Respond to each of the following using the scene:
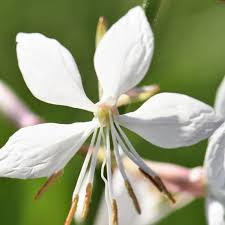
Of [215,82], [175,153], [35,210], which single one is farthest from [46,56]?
[215,82]

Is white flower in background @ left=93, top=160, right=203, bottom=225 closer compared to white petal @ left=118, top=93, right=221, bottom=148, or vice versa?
white petal @ left=118, top=93, right=221, bottom=148

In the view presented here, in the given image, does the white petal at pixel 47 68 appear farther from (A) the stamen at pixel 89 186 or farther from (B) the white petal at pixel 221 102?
(B) the white petal at pixel 221 102

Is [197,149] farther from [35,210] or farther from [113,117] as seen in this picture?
[113,117]

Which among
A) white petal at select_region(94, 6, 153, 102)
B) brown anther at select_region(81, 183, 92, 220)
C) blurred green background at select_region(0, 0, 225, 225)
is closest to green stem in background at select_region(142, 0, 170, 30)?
white petal at select_region(94, 6, 153, 102)

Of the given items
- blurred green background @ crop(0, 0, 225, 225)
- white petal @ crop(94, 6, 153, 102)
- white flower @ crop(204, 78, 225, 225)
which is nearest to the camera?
white petal @ crop(94, 6, 153, 102)

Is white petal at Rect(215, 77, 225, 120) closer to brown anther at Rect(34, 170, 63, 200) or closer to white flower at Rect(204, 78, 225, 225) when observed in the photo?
white flower at Rect(204, 78, 225, 225)

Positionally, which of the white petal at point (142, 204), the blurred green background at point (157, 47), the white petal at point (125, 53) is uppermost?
the white petal at point (125, 53)

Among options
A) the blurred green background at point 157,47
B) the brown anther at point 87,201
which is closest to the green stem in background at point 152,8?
the brown anther at point 87,201
